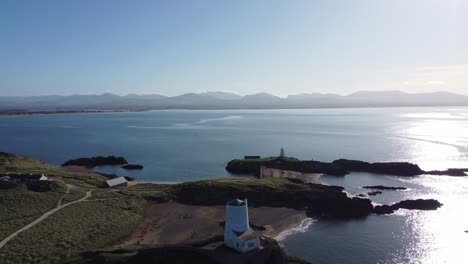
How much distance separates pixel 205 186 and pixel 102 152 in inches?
2349

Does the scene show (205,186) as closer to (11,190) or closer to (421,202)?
(11,190)

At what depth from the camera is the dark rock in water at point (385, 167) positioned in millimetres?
75875

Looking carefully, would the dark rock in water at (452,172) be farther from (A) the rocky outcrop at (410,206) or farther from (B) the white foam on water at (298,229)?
(B) the white foam on water at (298,229)

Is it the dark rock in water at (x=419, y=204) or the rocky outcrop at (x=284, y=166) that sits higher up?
the rocky outcrop at (x=284, y=166)

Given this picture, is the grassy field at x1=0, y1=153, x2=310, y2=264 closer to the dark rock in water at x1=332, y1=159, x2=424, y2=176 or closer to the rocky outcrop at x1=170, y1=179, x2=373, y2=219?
the rocky outcrop at x1=170, y1=179, x2=373, y2=219

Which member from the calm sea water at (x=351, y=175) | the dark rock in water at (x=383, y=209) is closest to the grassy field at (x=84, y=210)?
the dark rock in water at (x=383, y=209)

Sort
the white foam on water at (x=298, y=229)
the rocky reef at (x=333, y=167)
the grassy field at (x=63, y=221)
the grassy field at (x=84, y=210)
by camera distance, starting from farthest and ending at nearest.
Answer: the rocky reef at (x=333, y=167), the white foam on water at (x=298, y=229), the grassy field at (x=84, y=210), the grassy field at (x=63, y=221)

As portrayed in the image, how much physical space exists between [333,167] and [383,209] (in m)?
27.5

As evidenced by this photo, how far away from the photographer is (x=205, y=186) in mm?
55188

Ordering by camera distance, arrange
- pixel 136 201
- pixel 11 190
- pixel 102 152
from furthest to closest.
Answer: pixel 102 152, pixel 136 201, pixel 11 190

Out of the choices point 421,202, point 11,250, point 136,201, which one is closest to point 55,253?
point 11,250

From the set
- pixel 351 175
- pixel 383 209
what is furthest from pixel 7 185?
pixel 351 175

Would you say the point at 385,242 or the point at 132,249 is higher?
the point at 132,249

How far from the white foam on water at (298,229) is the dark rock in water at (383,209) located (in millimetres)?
9782
